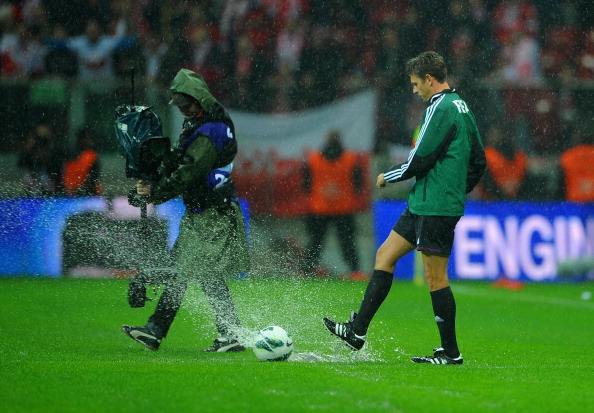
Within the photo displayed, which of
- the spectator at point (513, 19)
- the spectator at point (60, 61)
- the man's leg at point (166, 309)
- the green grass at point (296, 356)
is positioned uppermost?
the spectator at point (513, 19)

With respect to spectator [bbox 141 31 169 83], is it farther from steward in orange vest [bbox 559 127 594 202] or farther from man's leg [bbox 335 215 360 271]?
steward in orange vest [bbox 559 127 594 202]

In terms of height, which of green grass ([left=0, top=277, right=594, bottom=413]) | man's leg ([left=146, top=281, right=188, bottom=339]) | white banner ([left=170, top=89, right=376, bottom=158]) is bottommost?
green grass ([left=0, top=277, right=594, bottom=413])

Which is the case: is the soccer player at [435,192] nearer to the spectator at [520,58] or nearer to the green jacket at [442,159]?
the green jacket at [442,159]

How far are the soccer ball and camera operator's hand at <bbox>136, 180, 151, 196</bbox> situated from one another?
148 centimetres

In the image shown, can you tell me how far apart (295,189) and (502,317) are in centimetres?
479

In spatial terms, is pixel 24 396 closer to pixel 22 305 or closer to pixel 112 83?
pixel 22 305

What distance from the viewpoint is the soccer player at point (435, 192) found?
716 centimetres

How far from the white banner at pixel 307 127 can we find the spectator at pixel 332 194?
0.23 meters

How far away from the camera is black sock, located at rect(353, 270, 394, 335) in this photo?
7.41 m

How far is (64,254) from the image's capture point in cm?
1401

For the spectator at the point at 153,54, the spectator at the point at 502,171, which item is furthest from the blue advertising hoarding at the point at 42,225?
the spectator at the point at 502,171

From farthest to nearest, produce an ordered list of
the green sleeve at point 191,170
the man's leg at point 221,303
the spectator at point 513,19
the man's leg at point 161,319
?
the spectator at point 513,19, the man's leg at point 221,303, the man's leg at point 161,319, the green sleeve at point 191,170

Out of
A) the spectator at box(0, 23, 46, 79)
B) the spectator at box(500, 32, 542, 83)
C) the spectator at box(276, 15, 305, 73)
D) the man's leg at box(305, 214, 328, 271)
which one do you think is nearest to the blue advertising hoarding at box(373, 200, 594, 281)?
the man's leg at box(305, 214, 328, 271)

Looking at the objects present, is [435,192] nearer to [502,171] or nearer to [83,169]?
[83,169]
